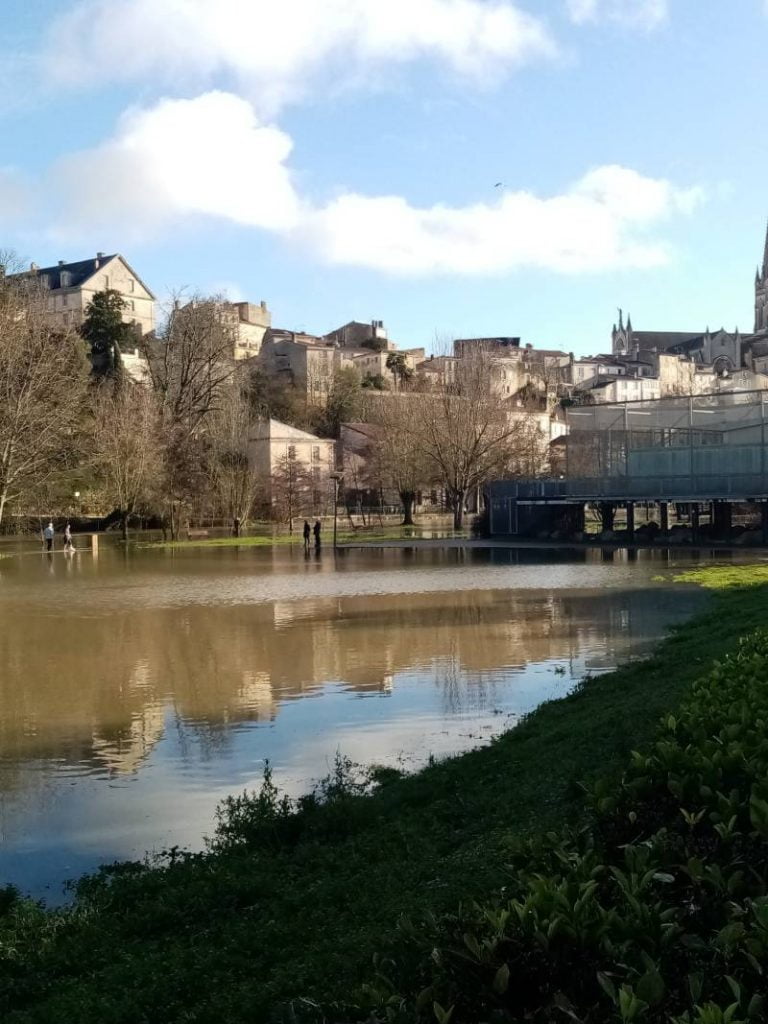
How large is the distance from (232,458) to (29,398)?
26399 millimetres

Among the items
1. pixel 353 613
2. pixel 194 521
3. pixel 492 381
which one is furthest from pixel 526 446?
pixel 353 613

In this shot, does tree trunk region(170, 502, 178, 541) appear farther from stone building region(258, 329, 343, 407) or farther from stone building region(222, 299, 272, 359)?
stone building region(222, 299, 272, 359)

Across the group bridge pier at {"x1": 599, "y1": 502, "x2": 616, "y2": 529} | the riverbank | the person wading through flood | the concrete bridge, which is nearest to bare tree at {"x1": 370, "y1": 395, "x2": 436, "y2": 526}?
Result: the concrete bridge

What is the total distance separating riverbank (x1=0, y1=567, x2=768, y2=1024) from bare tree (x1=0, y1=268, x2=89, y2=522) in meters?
39.7

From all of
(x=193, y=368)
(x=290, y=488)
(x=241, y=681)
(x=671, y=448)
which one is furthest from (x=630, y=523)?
(x=241, y=681)

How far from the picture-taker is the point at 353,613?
22.5 meters

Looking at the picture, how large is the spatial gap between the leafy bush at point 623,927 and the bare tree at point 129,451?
182 feet

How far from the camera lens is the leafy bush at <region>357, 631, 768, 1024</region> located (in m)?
3.39

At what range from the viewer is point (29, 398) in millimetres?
45406

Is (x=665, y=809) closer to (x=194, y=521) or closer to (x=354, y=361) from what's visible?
(x=194, y=521)

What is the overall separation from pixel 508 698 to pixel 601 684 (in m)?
1.23

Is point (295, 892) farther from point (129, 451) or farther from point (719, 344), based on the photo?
point (719, 344)

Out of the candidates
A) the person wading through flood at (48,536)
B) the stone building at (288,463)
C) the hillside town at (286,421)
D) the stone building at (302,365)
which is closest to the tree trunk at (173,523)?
the hillside town at (286,421)

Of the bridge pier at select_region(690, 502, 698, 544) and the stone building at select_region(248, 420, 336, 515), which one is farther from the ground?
the stone building at select_region(248, 420, 336, 515)
